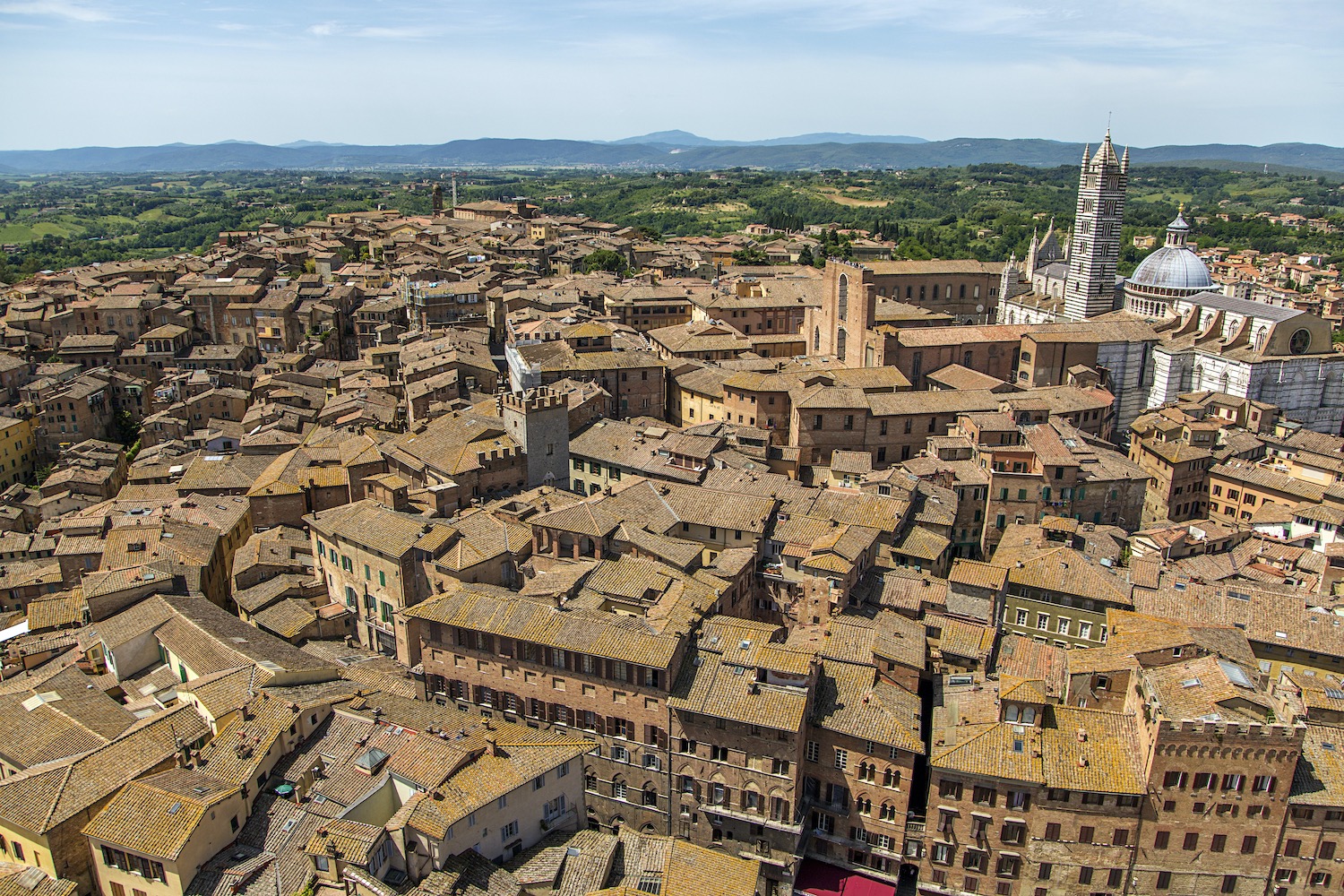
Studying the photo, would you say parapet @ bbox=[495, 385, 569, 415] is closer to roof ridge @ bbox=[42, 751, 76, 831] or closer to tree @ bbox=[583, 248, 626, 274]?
roof ridge @ bbox=[42, 751, 76, 831]

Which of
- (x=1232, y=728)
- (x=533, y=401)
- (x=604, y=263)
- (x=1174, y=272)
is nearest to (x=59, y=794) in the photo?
(x=533, y=401)

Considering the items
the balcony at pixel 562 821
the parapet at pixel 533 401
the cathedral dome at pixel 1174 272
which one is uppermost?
the cathedral dome at pixel 1174 272

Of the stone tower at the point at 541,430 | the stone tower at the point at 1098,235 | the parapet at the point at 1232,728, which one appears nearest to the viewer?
the parapet at the point at 1232,728

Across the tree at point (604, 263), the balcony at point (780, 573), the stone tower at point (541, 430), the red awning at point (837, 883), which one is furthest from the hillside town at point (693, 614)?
the tree at point (604, 263)

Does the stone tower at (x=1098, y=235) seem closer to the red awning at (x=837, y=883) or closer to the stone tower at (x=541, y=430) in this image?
the stone tower at (x=541, y=430)

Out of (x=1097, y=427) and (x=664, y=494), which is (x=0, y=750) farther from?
(x=1097, y=427)
